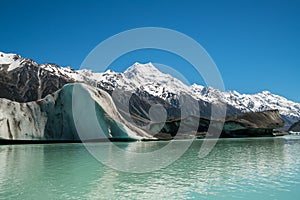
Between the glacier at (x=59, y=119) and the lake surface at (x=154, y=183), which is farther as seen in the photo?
the glacier at (x=59, y=119)

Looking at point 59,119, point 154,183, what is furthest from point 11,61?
point 154,183

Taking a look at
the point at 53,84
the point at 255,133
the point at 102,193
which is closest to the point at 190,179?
the point at 102,193

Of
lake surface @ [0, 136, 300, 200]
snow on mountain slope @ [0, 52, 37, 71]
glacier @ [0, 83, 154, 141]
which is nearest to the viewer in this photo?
lake surface @ [0, 136, 300, 200]

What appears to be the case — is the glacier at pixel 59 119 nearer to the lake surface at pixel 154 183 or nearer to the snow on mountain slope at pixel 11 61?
the lake surface at pixel 154 183

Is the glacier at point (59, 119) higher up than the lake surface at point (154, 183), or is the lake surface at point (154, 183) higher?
the glacier at point (59, 119)

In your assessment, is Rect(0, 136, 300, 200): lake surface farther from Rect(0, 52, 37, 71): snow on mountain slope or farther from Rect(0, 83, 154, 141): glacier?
Rect(0, 52, 37, 71): snow on mountain slope

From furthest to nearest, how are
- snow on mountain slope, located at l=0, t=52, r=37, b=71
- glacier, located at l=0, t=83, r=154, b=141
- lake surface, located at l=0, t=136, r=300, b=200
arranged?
snow on mountain slope, located at l=0, t=52, r=37, b=71, glacier, located at l=0, t=83, r=154, b=141, lake surface, located at l=0, t=136, r=300, b=200

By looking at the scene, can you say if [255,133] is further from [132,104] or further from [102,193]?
[132,104]

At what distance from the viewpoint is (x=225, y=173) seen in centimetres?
1377

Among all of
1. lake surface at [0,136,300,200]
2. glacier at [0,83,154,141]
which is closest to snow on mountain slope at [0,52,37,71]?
glacier at [0,83,154,141]

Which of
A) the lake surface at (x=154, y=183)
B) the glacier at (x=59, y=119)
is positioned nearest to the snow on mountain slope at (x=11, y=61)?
the glacier at (x=59, y=119)

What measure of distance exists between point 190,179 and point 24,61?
625 feet

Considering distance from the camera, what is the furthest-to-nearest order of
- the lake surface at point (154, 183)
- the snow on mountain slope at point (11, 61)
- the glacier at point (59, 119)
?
the snow on mountain slope at point (11, 61), the glacier at point (59, 119), the lake surface at point (154, 183)

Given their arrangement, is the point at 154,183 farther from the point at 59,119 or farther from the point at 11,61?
the point at 11,61
